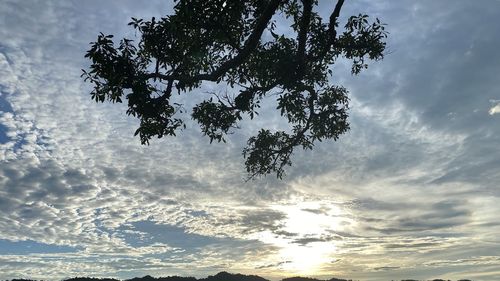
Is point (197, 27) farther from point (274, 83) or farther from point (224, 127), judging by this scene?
point (224, 127)

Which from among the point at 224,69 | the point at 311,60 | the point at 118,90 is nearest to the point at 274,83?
the point at 311,60

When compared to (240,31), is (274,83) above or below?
below

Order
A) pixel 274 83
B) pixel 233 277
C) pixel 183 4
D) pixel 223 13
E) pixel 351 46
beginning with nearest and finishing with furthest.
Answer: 1. pixel 183 4
2. pixel 223 13
3. pixel 274 83
4. pixel 351 46
5. pixel 233 277

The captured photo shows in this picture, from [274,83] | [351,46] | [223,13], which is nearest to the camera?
[223,13]

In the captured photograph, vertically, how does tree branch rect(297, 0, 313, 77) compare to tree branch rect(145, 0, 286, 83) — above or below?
above

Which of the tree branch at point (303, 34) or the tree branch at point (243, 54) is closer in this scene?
the tree branch at point (243, 54)

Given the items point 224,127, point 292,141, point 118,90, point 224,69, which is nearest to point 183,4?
point 224,69

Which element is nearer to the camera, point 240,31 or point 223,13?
point 223,13

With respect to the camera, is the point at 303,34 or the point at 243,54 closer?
the point at 243,54

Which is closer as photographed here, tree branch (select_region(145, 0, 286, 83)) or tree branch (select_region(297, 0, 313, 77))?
tree branch (select_region(145, 0, 286, 83))

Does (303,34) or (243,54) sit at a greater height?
(303,34)

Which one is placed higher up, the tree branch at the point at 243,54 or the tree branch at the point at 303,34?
the tree branch at the point at 303,34

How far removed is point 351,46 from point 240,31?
4.70 m

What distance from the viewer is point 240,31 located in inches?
597
